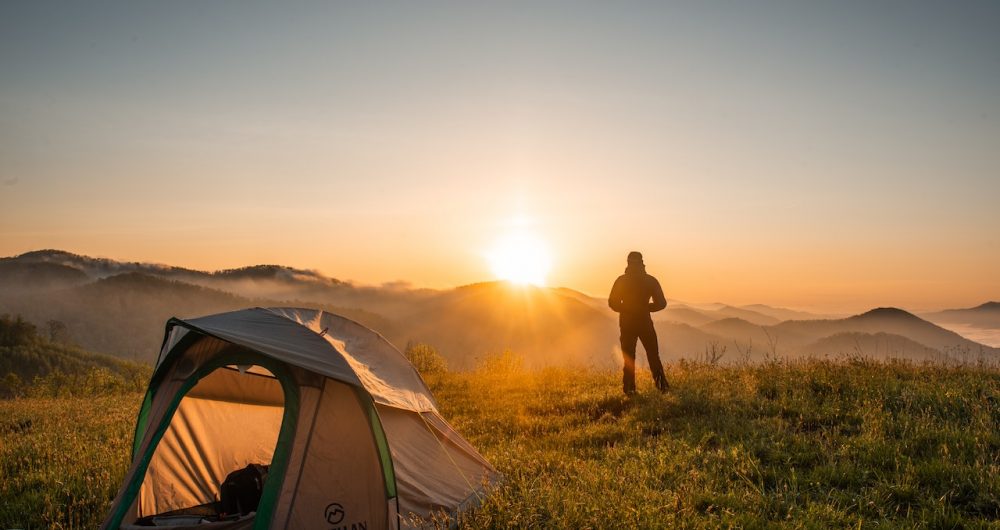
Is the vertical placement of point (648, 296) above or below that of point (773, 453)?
above

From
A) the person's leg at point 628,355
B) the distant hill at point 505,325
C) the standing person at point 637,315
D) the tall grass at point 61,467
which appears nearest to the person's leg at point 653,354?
the standing person at point 637,315

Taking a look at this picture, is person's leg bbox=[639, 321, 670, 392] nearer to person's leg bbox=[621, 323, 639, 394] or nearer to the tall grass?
person's leg bbox=[621, 323, 639, 394]

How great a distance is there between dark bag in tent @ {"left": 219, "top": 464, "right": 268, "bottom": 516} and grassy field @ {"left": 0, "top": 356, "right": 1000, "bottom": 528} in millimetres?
1370

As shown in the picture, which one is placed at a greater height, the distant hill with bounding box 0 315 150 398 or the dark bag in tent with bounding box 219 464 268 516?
the dark bag in tent with bounding box 219 464 268 516

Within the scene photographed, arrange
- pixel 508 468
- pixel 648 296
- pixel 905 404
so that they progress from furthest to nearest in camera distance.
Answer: pixel 648 296 → pixel 905 404 → pixel 508 468

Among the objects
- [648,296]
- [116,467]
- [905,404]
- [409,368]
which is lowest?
[116,467]

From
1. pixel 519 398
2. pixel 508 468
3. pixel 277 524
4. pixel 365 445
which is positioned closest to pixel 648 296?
pixel 519 398

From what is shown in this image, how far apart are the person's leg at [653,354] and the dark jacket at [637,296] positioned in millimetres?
290

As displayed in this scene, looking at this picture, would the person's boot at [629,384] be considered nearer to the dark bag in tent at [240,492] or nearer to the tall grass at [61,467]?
the dark bag in tent at [240,492]

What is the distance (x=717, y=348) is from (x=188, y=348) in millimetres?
12115

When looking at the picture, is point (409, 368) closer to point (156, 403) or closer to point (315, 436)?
point (315, 436)

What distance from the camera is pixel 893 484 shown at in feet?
21.1

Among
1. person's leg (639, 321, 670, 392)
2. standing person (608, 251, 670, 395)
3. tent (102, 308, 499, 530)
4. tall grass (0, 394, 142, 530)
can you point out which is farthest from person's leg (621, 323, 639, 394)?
tall grass (0, 394, 142, 530)

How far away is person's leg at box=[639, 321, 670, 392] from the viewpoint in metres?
11.9
